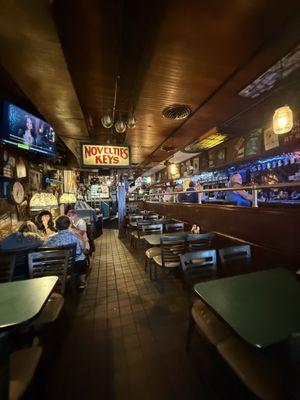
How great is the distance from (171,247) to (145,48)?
10.3 feet

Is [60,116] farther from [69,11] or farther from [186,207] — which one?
[186,207]

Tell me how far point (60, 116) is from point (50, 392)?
4.28 metres

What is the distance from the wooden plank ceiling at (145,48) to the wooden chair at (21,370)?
9.54 ft

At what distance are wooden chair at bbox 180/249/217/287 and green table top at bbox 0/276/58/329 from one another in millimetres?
1422

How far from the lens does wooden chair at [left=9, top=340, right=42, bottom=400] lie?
120 centimetres

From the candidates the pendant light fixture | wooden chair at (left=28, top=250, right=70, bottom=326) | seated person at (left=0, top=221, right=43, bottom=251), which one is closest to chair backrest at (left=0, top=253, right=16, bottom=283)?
wooden chair at (left=28, top=250, right=70, bottom=326)

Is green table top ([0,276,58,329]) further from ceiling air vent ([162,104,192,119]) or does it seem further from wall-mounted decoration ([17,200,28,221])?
ceiling air vent ([162,104,192,119])

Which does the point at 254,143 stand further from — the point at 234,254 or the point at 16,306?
the point at 16,306

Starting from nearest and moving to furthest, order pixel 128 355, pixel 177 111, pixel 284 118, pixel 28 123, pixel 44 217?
pixel 128 355, pixel 284 118, pixel 28 123, pixel 177 111, pixel 44 217

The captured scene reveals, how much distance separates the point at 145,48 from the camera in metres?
2.83

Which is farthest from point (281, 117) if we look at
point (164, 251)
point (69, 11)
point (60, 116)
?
point (60, 116)

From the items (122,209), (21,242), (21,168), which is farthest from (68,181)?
(21,242)

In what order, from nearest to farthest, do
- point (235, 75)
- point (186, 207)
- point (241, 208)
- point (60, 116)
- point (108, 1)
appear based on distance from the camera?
1. point (108, 1)
2. point (235, 75)
3. point (241, 208)
4. point (60, 116)
5. point (186, 207)

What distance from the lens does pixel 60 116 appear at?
4.01 meters
